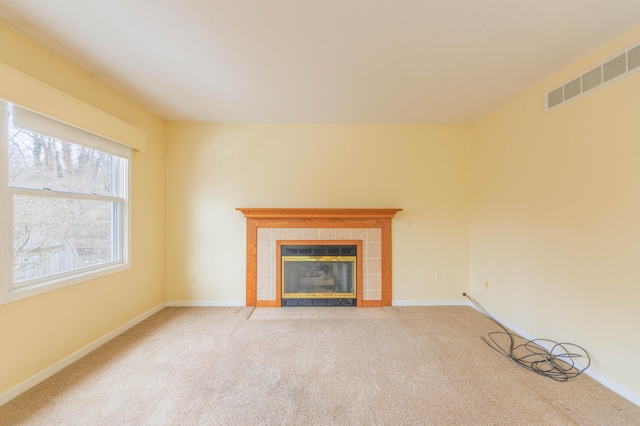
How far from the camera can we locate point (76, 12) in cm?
149

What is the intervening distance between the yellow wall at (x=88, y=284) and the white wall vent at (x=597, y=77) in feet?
13.5

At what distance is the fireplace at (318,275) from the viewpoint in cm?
330

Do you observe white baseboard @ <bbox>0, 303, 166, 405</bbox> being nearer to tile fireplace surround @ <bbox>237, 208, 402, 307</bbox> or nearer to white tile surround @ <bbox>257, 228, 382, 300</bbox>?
tile fireplace surround @ <bbox>237, 208, 402, 307</bbox>

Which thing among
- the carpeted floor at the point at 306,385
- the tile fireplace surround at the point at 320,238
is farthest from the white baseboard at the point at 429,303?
the carpeted floor at the point at 306,385

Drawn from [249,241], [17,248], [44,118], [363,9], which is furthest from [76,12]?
[249,241]

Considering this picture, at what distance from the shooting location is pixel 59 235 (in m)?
2.02

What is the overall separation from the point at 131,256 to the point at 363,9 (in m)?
3.14

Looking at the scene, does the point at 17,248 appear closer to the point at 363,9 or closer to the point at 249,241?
the point at 249,241

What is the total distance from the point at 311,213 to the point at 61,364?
261 centimetres

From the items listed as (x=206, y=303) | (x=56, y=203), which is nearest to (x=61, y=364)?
(x=56, y=203)

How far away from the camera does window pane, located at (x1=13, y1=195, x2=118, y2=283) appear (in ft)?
5.74

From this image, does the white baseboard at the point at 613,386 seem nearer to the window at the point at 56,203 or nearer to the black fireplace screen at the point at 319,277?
the black fireplace screen at the point at 319,277

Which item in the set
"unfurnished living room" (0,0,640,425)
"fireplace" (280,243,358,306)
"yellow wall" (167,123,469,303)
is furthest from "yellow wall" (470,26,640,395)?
"fireplace" (280,243,358,306)

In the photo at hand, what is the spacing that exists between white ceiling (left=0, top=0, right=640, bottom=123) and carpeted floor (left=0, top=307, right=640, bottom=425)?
7.99ft
